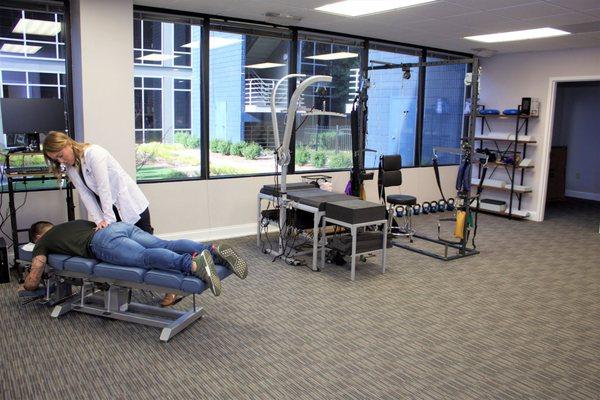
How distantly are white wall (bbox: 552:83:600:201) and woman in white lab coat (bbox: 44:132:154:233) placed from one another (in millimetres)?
8233

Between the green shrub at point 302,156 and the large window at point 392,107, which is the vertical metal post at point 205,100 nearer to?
the green shrub at point 302,156

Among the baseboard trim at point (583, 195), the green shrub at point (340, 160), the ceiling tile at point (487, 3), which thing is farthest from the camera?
the baseboard trim at point (583, 195)

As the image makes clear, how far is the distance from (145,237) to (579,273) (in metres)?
4.06

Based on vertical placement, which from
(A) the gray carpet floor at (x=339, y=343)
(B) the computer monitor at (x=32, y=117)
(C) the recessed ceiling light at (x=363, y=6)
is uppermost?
(C) the recessed ceiling light at (x=363, y=6)

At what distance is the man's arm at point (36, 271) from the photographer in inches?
133

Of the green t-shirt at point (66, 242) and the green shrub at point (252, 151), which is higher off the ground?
the green shrub at point (252, 151)

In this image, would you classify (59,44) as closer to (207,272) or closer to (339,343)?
(207,272)

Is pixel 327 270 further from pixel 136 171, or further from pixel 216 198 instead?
pixel 136 171

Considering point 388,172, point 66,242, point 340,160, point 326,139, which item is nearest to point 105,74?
point 66,242

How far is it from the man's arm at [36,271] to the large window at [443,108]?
5802mm

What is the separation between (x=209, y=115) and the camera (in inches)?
225

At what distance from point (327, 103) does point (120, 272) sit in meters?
4.25

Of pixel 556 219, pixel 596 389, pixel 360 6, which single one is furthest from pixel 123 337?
pixel 556 219

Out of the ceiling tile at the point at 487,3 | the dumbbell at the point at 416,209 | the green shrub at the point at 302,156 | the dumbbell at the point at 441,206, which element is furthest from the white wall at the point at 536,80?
the green shrub at the point at 302,156
